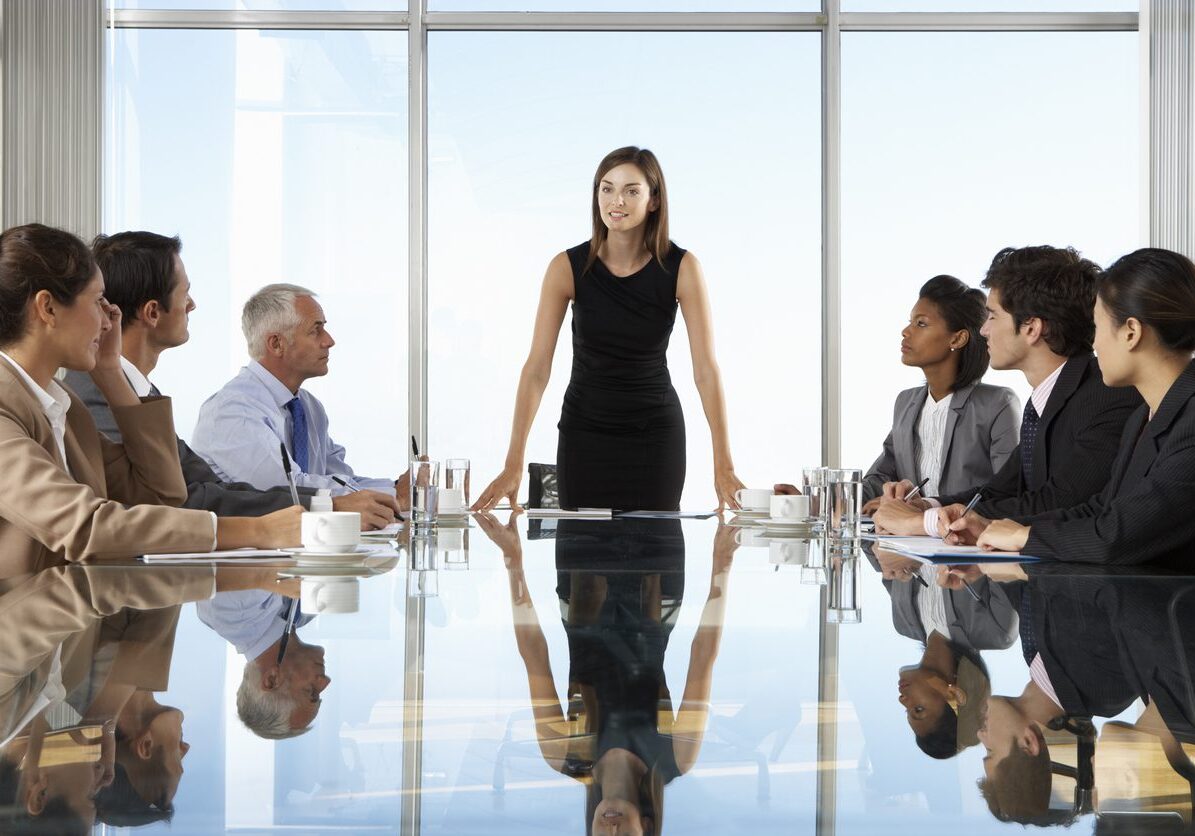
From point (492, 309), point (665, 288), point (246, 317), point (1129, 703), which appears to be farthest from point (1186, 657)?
point (492, 309)

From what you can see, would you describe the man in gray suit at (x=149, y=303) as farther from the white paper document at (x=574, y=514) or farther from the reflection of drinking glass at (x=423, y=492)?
the white paper document at (x=574, y=514)

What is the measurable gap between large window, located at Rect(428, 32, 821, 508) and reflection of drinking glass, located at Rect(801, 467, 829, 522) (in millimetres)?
3306

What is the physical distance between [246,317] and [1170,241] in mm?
4277

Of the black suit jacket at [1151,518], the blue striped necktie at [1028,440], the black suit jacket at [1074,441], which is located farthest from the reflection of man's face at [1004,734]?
the blue striped necktie at [1028,440]

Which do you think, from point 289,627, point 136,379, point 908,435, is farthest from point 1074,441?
point 136,379

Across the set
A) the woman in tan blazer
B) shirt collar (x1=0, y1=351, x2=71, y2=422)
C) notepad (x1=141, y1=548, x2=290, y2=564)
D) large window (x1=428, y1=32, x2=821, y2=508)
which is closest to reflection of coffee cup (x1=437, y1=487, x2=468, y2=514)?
the woman in tan blazer

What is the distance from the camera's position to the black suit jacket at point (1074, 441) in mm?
2480

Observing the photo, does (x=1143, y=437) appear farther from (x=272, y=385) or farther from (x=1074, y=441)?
(x=272, y=385)

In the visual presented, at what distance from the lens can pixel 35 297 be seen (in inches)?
76.5

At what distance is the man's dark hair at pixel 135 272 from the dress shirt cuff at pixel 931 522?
1.71 m

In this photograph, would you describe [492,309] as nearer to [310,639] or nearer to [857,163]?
[857,163]

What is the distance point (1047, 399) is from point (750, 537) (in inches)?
33.8

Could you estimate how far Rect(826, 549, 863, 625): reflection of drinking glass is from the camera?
127 cm

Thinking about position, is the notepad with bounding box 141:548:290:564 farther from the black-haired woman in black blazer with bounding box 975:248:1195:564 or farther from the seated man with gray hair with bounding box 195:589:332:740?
the black-haired woman in black blazer with bounding box 975:248:1195:564
